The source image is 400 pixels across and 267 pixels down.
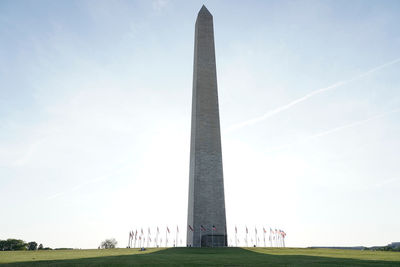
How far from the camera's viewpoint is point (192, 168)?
41094mm

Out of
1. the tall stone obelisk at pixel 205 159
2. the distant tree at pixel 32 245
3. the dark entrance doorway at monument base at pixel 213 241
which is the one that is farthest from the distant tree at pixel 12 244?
the dark entrance doorway at monument base at pixel 213 241

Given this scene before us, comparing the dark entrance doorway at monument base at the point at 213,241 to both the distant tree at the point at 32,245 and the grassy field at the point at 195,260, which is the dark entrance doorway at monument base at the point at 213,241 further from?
the distant tree at the point at 32,245

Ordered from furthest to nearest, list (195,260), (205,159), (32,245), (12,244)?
(32,245) → (12,244) → (205,159) → (195,260)

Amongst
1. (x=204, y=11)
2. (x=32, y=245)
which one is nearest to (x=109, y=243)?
(x=32, y=245)

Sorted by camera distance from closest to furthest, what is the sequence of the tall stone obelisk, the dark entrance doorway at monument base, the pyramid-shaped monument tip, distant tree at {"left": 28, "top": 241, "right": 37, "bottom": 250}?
1. the dark entrance doorway at monument base
2. the tall stone obelisk
3. the pyramid-shaped monument tip
4. distant tree at {"left": 28, "top": 241, "right": 37, "bottom": 250}

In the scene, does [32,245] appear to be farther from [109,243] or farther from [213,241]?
[213,241]

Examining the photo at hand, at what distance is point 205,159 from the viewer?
133 ft

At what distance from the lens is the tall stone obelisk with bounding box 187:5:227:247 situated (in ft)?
125

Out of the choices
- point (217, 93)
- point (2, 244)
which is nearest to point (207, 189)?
point (217, 93)

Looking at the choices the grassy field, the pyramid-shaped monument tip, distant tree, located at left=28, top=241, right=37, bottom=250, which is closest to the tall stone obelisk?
the pyramid-shaped monument tip

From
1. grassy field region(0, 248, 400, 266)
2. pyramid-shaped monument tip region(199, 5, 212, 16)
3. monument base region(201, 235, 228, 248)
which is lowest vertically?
grassy field region(0, 248, 400, 266)

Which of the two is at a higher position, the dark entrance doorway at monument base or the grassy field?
the dark entrance doorway at monument base

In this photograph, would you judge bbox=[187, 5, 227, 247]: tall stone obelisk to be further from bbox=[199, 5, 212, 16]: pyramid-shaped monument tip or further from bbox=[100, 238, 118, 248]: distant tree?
bbox=[100, 238, 118, 248]: distant tree

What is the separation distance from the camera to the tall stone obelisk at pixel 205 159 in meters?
38.2
